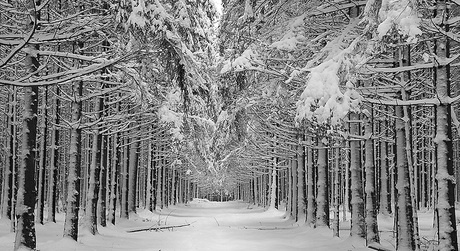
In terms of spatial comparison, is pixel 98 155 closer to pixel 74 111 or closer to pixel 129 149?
pixel 74 111

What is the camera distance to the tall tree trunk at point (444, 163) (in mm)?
7289

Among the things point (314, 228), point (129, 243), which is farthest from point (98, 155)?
point (314, 228)

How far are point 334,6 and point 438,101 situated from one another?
318 cm

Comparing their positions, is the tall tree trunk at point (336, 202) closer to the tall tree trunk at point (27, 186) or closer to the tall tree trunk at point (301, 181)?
the tall tree trunk at point (301, 181)

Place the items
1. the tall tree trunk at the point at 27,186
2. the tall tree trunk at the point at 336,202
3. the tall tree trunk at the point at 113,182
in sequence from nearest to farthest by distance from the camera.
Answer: the tall tree trunk at the point at 27,186
the tall tree trunk at the point at 336,202
the tall tree trunk at the point at 113,182

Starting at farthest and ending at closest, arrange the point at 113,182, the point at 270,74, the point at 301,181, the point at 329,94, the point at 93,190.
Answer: the point at 301,181, the point at 113,182, the point at 93,190, the point at 270,74, the point at 329,94

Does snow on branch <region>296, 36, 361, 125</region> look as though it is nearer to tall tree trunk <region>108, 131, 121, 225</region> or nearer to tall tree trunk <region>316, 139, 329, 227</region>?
tall tree trunk <region>316, 139, 329, 227</region>

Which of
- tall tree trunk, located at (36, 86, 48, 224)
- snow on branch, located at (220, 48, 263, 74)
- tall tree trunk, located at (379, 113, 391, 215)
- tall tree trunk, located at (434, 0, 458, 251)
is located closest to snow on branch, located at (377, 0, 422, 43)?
tall tree trunk, located at (434, 0, 458, 251)

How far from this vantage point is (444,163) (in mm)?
7441

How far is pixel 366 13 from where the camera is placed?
6.91 m

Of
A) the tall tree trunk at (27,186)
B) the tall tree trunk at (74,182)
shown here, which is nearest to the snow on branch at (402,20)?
the tall tree trunk at (27,186)

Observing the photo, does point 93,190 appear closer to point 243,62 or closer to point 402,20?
point 243,62

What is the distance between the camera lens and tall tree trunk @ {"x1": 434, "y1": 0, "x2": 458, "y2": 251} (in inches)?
287

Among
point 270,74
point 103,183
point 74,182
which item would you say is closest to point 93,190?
point 74,182
